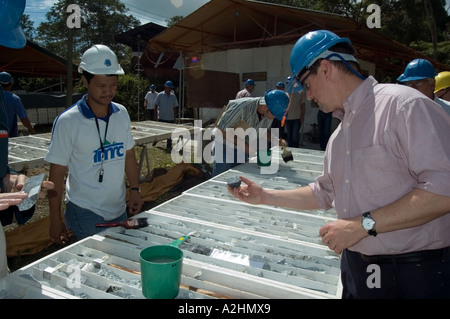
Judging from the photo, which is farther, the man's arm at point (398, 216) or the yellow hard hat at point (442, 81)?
the yellow hard hat at point (442, 81)

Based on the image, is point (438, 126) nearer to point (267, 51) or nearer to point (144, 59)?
point (267, 51)

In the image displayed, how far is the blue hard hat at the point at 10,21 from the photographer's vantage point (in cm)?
141

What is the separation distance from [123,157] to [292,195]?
1409 millimetres

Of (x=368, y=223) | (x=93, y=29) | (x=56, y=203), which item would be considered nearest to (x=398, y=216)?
(x=368, y=223)

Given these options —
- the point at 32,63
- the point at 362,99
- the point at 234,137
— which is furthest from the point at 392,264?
the point at 32,63

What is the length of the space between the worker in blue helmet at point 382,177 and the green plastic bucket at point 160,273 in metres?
0.66

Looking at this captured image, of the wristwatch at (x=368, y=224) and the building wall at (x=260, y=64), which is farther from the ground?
the building wall at (x=260, y=64)

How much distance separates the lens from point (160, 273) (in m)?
1.31

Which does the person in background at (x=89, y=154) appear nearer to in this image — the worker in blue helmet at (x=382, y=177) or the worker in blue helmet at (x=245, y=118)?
the worker in blue helmet at (x=382, y=177)

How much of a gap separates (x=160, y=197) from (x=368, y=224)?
540 cm

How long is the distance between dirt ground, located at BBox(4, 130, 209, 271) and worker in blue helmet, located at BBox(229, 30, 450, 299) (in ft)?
12.8

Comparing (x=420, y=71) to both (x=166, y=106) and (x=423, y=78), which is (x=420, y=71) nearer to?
(x=423, y=78)

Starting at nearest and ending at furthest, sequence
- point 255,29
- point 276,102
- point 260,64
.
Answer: point 276,102 < point 260,64 < point 255,29

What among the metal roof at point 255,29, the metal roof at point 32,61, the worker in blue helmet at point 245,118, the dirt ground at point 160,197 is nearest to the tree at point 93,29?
the metal roof at point 32,61
